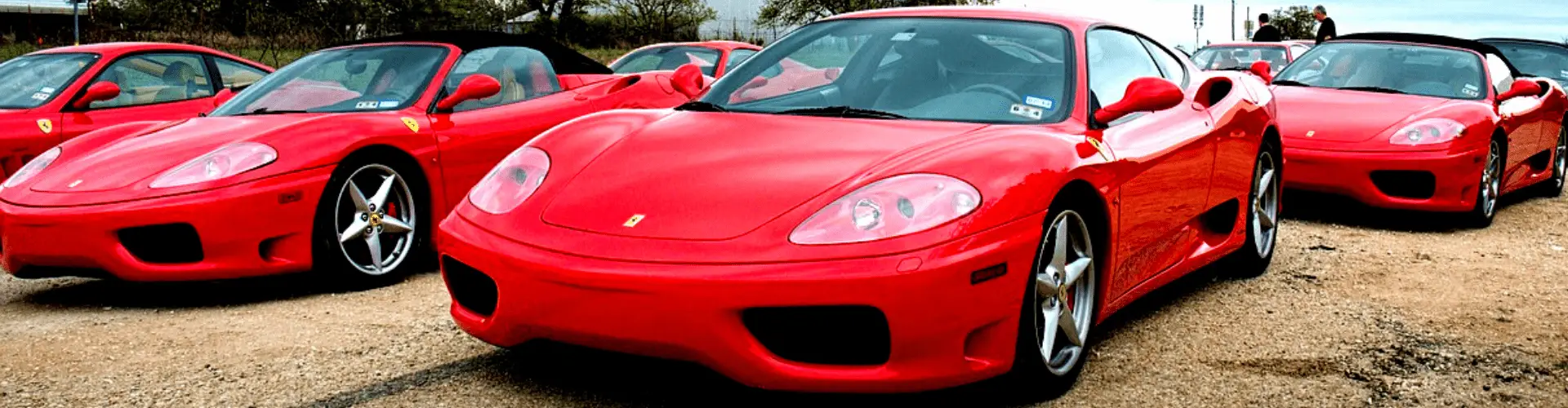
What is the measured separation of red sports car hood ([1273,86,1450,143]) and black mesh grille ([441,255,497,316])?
5.29 metres

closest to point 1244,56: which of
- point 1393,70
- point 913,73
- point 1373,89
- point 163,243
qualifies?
point 1393,70

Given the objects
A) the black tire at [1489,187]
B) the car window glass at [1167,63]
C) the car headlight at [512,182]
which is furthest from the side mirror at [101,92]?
the black tire at [1489,187]

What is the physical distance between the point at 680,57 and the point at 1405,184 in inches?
273

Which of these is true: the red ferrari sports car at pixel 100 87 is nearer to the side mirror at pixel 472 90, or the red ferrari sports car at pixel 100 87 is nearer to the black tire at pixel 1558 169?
the side mirror at pixel 472 90

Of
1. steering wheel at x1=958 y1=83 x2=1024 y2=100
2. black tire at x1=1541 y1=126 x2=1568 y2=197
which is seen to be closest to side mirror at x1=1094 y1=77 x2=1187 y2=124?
steering wheel at x1=958 y1=83 x2=1024 y2=100

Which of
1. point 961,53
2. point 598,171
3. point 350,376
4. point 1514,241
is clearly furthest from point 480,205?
point 1514,241

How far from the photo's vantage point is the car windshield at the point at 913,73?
419 centimetres

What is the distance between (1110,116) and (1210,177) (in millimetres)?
1006

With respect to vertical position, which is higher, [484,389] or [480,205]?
[480,205]

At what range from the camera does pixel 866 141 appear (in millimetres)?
3748

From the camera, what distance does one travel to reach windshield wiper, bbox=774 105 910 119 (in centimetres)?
411

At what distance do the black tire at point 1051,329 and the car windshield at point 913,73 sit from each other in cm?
39

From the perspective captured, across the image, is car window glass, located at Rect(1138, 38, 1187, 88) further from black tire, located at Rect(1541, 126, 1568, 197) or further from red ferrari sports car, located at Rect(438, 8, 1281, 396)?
black tire, located at Rect(1541, 126, 1568, 197)

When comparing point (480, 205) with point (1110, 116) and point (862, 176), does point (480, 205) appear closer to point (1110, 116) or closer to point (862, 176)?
point (862, 176)
